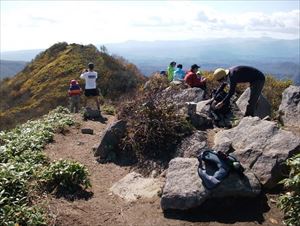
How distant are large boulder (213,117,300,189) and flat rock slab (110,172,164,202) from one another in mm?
1654

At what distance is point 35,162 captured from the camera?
11.0 m

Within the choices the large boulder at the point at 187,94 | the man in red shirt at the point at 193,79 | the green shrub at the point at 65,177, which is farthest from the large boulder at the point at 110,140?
the man in red shirt at the point at 193,79

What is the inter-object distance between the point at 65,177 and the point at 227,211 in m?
3.63

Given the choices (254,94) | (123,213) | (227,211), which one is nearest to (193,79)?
(254,94)

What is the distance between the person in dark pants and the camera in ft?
38.3

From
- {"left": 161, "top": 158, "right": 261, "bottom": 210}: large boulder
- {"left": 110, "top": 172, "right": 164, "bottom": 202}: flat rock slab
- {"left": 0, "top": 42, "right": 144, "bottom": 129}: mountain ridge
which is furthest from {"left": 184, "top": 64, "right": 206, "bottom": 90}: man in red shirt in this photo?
{"left": 0, "top": 42, "right": 144, "bottom": 129}: mountain ridge

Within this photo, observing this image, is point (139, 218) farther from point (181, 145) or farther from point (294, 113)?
point (294, 113)

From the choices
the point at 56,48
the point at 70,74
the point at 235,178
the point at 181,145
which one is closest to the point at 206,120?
the point at 181,145

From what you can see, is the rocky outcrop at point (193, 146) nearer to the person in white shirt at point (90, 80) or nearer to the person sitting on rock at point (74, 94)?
the person in white shirt at point (90, 80)

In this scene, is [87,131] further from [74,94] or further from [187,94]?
[74,94]

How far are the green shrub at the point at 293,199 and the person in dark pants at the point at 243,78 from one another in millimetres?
4424

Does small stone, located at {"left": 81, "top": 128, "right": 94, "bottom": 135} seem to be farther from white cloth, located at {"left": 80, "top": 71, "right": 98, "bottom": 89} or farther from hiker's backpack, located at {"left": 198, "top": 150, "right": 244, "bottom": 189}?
hiker's backpack, located at {"left": 198, "top": 150, "right": 244, "bottom": 189}

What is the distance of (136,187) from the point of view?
9.82m

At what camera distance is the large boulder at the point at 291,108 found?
506 inches
